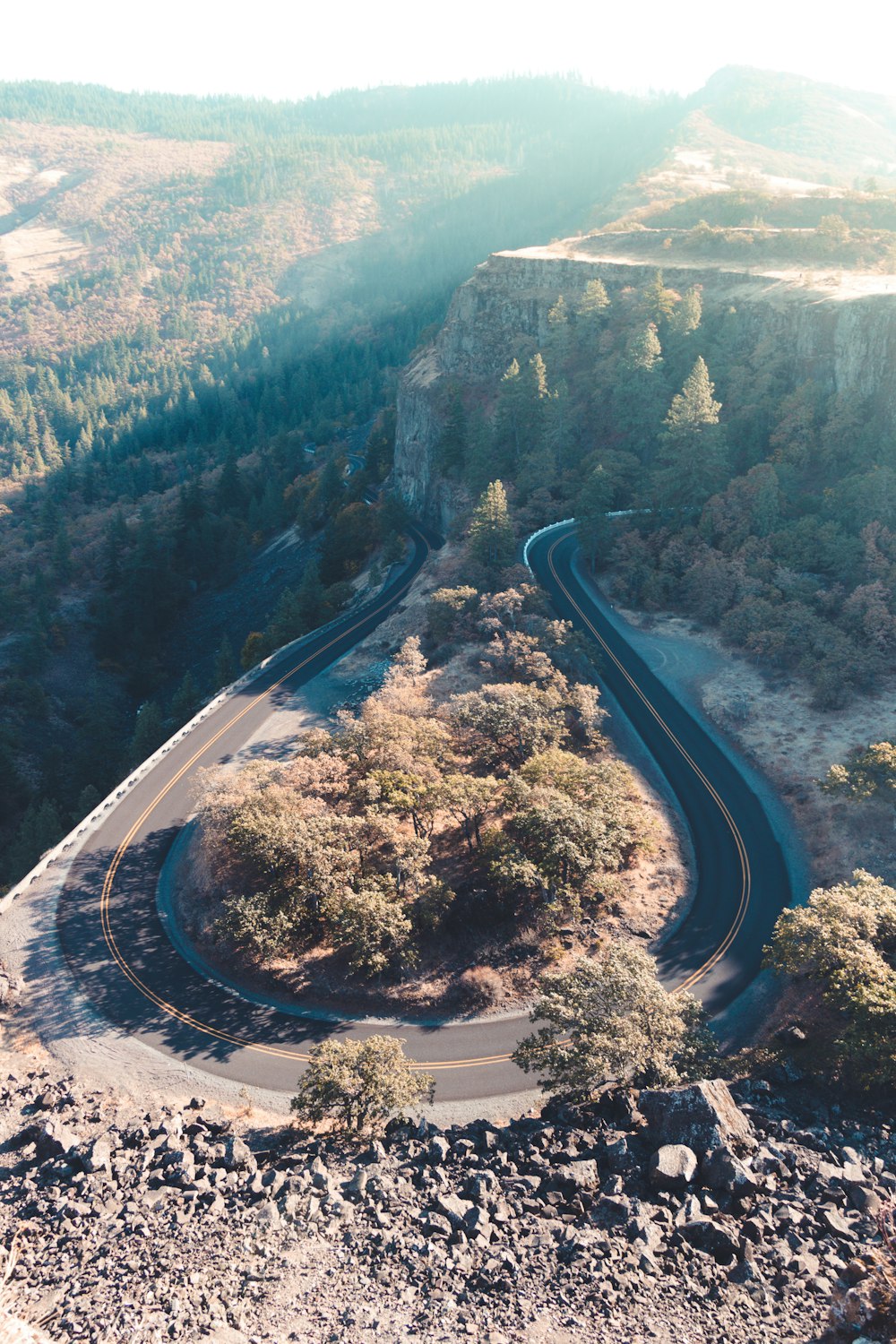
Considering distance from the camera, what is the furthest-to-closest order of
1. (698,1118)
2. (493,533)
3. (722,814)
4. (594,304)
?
(594,304)
(493,533)
(722,814)
(698,1118)

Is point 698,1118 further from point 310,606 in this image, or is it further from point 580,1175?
point 310,606

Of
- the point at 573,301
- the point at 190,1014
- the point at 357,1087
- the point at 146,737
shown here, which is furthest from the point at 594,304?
the point at 357,1087

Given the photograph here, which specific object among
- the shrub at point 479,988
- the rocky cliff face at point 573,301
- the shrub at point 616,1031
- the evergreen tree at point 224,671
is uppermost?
the rocky cliff face at point 573,301

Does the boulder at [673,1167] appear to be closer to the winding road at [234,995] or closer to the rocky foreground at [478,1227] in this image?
the rocky foreground at [478,1227]

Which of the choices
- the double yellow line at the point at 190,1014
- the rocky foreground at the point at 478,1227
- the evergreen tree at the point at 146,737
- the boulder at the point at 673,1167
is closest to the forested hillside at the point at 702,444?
the double yellow line at the point at 190,1014

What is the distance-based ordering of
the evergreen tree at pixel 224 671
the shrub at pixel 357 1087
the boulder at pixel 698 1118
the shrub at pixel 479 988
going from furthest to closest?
the evergreen tree at pixel 224 671
the shrub at pixel 479 988
the shrub at pixel 357 1087
the boulder at pixel 698 1118

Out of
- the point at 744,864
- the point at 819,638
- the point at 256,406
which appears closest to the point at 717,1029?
the point at 744,864
